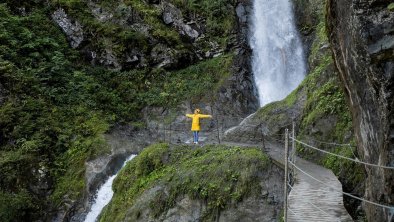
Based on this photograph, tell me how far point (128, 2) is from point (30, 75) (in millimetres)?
8294

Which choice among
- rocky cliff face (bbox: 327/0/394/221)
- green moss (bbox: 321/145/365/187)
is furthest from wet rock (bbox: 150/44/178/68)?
rocky cliff face (bbox: 327/0/394/221)

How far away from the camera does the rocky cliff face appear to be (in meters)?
5.46

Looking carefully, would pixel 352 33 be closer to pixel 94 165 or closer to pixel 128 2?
pixel 94 165

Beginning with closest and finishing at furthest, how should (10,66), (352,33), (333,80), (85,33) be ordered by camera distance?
(352,33)
(333,80)
(10,66)
(85,33)

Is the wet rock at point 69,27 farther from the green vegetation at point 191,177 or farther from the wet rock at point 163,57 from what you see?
the green vegetation at point 191,177

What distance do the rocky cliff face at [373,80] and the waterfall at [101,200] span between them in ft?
32.2

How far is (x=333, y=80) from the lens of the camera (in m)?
12.4

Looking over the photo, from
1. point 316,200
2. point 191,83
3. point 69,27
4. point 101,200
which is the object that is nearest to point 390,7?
point 316,200

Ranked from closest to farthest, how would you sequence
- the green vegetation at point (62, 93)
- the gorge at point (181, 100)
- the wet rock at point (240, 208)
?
the gorge at point (181, 100) < the wet rock at point (240, 208) < the green vegetation at point (62, 93)

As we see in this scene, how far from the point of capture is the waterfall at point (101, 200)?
551 inches

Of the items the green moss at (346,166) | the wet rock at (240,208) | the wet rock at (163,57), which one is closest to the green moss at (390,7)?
the green moss at (346,166)

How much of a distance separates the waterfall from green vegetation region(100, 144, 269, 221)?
1.36 m

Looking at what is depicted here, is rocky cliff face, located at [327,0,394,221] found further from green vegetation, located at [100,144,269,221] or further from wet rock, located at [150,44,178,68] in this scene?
wet rock, located at [150,44,178,68]

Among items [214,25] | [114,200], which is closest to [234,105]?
[214,25]
